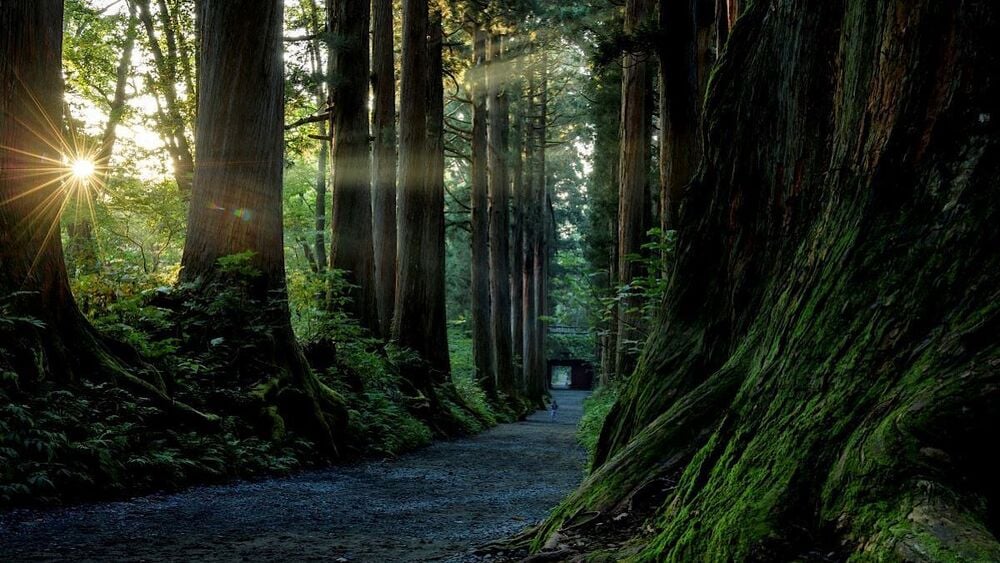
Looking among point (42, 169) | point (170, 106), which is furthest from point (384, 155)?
point (42, 169)

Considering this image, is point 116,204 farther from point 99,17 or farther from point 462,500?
point 462,500

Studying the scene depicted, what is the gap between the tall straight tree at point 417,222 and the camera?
18.5 meters

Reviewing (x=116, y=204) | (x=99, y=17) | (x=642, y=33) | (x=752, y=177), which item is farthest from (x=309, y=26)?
(x=752, y=177)

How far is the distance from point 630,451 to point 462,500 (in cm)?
357

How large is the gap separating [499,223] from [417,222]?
10.5 meters

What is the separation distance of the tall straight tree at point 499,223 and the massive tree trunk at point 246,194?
59.6 ft

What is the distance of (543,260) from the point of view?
140 feet

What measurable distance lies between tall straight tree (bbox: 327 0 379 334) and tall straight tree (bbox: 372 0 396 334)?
1643mm

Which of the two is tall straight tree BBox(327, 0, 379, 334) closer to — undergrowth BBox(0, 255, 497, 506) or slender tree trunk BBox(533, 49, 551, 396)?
undergrowth BBox(0, 255, 497, 506)

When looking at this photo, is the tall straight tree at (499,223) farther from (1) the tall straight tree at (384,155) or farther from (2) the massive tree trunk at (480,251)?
(1) the tall straight tree at (384,155)

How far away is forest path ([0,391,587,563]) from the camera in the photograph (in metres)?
4.64

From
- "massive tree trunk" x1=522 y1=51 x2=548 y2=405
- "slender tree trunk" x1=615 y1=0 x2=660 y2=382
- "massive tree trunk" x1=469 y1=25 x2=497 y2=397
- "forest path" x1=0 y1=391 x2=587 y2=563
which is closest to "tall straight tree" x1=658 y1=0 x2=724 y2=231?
"forest path" x1=0 y1=391 x2=587 y2=563

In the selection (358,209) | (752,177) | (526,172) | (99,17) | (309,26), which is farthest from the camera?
(526,172)

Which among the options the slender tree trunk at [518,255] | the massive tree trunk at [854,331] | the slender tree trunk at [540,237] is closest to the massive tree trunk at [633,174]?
the massive tree trunk at [854,331]
